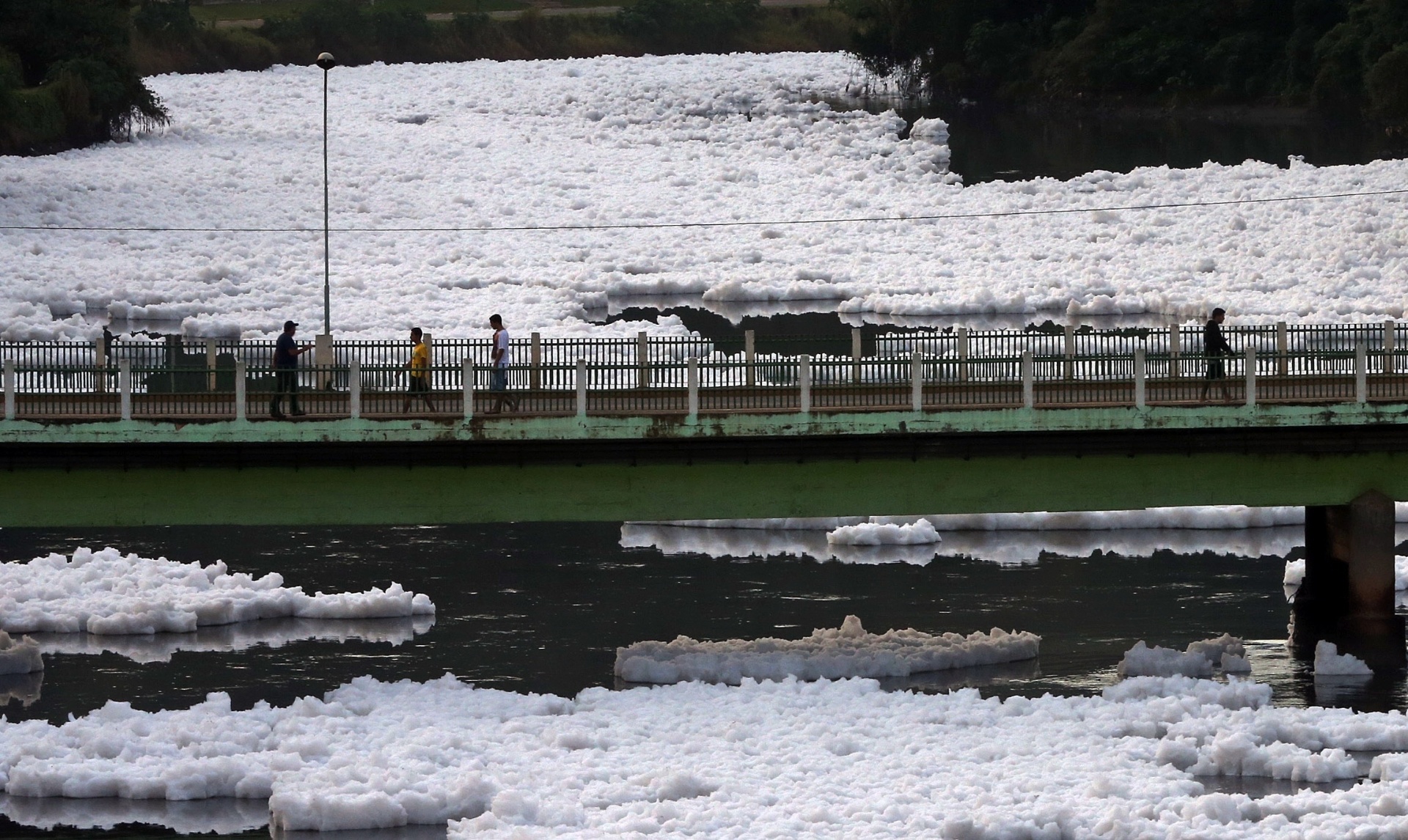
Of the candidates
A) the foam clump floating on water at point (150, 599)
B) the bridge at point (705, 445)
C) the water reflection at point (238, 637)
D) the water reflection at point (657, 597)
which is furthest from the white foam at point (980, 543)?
the bridge at point (705, 445)

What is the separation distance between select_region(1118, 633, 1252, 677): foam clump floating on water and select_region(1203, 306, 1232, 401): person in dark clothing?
3487 millimetres

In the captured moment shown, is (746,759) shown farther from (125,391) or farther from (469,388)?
(125,391)

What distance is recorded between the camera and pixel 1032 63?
102250mm

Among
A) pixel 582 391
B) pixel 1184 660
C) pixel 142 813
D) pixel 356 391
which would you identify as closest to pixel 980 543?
pixel 1184 660

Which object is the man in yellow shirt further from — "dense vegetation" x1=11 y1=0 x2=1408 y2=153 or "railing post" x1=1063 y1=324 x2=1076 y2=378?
"dense vegetation" x1=11 y1=0 x2=1408 y2=153

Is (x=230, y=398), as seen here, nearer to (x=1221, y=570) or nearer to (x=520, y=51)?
(x=1221, y=570)

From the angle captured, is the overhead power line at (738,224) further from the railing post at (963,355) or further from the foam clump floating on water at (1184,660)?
the foam clump floating on water at (1184,660)

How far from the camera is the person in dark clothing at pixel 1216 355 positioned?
35469mm

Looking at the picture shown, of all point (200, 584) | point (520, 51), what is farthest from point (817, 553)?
point (520, 51)

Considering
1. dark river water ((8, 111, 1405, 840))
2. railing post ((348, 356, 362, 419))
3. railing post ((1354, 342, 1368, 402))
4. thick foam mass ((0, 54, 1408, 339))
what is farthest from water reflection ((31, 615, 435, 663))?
thick foam mass ((0, 54, 1408, 339))

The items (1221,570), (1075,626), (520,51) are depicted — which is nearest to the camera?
(1075,626)

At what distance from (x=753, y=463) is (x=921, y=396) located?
242 cm

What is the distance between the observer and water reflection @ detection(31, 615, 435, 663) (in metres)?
37.9

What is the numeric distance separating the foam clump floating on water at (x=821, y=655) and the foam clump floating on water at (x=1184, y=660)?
1874 millimetres
